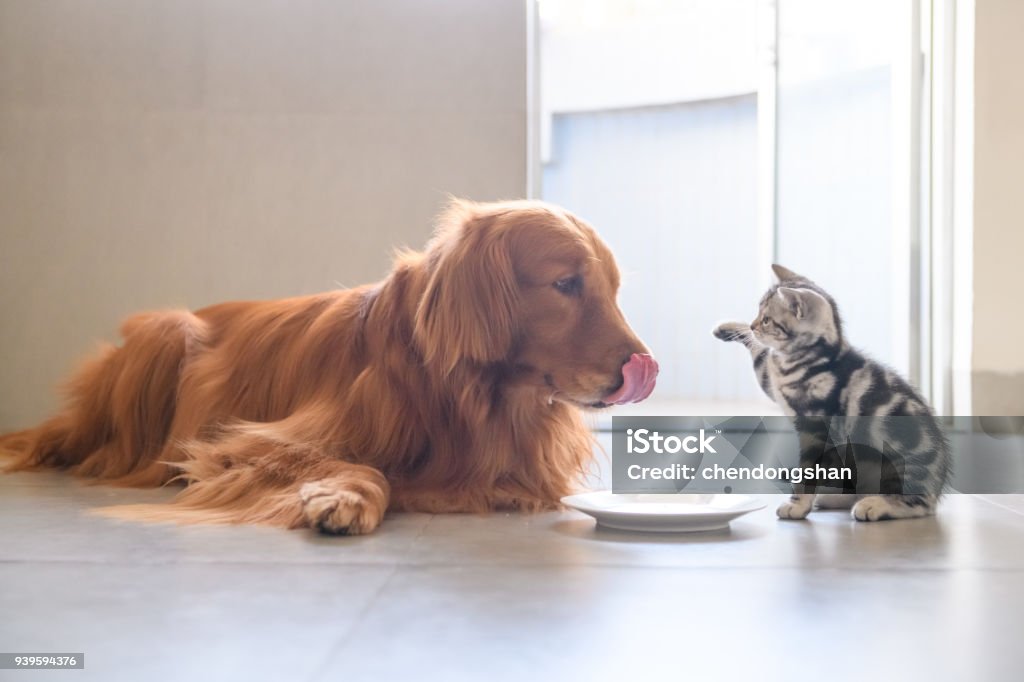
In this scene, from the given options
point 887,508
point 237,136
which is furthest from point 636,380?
point 237,136

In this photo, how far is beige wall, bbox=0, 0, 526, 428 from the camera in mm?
3416

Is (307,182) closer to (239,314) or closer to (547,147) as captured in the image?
(239,314)

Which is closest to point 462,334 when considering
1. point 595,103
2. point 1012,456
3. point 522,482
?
point 522,482

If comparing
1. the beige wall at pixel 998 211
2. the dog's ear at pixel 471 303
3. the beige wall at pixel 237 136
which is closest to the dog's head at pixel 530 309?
the dog's ear at pixel 471 303

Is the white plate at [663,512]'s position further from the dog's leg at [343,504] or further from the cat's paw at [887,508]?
the dog's leg at [343,504]

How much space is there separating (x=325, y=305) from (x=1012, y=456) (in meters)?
1.88

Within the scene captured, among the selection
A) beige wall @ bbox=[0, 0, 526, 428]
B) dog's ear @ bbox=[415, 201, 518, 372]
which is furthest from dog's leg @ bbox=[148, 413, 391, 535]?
beige wall @ bbox=[0, 0, 526, 428]

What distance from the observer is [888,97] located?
382 centimetres

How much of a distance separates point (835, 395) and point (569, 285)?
1.60 ft

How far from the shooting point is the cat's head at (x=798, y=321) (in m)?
1.75

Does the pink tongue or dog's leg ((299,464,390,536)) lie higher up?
the pink tongue

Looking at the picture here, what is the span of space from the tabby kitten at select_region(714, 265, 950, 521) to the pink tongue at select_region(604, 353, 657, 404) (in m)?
0.26

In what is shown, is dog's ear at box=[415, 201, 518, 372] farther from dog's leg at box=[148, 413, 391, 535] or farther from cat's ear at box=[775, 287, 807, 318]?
cat's ear at box=[775, 287, 807, 318]

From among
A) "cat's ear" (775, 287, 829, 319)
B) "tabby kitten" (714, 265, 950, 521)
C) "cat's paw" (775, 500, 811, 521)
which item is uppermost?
"cat's ear" (775, 287, 829, 319)
